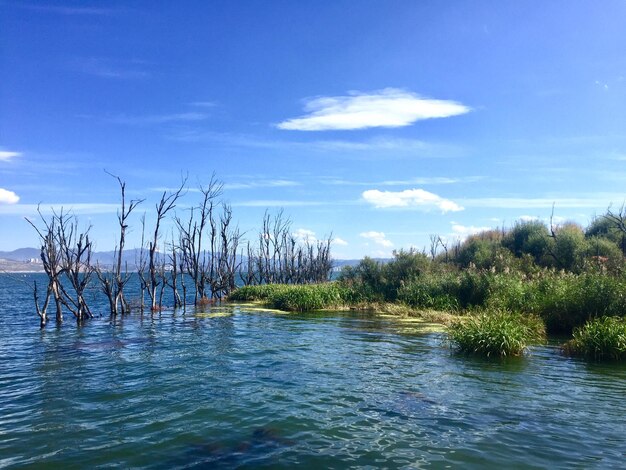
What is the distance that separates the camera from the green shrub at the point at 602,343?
13773 mm

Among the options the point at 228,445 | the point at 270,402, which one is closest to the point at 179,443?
the point at 228,445

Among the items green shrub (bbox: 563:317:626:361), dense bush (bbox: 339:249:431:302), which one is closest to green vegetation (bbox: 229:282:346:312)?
dense bush (bbox: 339:249:431:302)

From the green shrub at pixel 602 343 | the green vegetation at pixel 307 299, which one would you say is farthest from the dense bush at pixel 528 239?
the green shrub at pixel 602 343

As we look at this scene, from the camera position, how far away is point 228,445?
8.02 m

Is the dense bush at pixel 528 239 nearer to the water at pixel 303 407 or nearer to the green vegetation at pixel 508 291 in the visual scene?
the green vegetation at pixel 508 291

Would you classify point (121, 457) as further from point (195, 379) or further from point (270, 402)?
point (195, 379)

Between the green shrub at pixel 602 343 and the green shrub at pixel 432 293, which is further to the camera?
the green shrub at pixel 432 293

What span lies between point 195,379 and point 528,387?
843 cm

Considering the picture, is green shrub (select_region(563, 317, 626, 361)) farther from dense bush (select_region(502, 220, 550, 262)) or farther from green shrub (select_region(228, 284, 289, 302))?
green shrub (select_region(228, 284, 289, 302))

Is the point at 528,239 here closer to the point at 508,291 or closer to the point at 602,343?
the point at 508,291

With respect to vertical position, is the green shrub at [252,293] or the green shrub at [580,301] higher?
the green shrub at [580,301]

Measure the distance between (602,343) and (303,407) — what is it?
9819 millimetres

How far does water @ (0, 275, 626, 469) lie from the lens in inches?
298

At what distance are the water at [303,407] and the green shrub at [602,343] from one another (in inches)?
28.8
